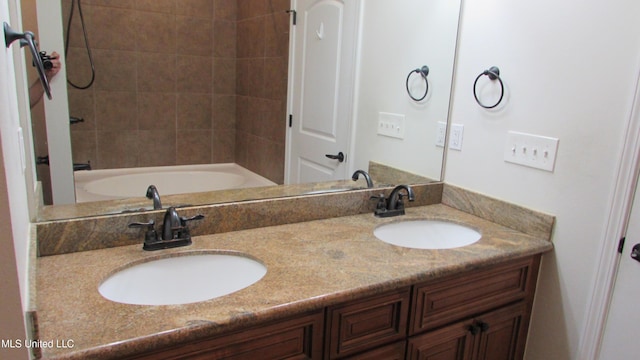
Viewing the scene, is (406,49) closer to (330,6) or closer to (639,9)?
(330,6)

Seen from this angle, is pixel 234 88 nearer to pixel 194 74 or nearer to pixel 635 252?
pixel 194 74

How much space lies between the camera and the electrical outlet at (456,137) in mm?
2029

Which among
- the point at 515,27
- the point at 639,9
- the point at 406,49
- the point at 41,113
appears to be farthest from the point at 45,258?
the point at 639,9

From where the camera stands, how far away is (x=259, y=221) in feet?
5.42

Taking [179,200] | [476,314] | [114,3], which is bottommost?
[476,314]

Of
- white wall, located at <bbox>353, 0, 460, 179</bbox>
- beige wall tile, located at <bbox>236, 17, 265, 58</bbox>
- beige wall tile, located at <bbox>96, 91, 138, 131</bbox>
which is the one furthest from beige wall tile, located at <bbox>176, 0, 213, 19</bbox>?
white wall, located at <bbox>353, 0, 460, 179</bbox>

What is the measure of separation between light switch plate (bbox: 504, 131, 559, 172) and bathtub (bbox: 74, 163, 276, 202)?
1013 millimetres

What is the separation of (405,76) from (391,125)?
0.24 m

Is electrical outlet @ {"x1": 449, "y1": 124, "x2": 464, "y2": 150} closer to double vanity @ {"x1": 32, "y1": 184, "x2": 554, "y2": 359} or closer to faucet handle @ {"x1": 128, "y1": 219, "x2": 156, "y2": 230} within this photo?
double vanity @ {"x1": 32, "y1": 184, "x2": 554, "y2": 359}

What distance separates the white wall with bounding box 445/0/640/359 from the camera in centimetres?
146

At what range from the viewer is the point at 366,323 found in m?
1.30

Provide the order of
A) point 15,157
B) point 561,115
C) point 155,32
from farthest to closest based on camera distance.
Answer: point 561,115 < point 155,32 < point 15,157

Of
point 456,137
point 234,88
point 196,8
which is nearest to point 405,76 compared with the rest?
point 456,137

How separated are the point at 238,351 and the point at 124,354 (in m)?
0.28
